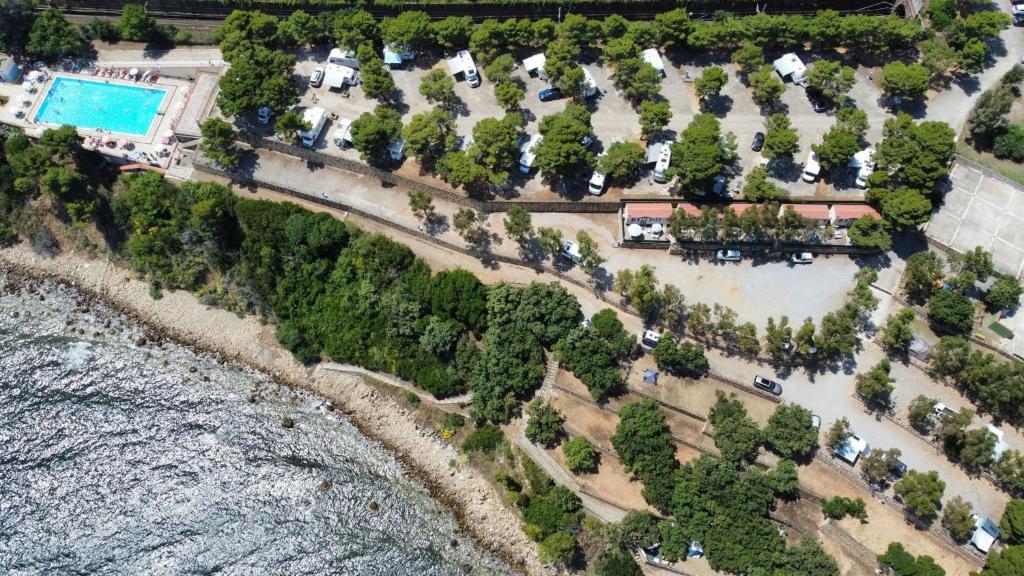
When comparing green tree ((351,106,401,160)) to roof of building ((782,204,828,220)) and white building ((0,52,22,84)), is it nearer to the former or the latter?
roof of building ((782,204,828,220))

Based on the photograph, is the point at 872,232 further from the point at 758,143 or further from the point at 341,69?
the point at 341,69

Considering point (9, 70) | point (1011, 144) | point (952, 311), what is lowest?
point (9, 70)

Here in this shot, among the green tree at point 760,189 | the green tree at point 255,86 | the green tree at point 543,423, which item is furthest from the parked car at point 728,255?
the green tree at point 255,86

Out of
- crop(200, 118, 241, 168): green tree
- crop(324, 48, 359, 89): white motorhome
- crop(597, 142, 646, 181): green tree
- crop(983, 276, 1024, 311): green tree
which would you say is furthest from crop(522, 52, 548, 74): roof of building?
crop(983, 276, 1024, 311): green tree

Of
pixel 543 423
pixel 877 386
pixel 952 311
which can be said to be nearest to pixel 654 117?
pixel 543 423

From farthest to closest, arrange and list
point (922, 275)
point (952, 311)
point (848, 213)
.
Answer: point (848, 213) → point (922, 275) → point (952, 311)

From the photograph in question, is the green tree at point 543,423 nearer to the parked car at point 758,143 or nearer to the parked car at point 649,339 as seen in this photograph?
the parked car at point 649,339
